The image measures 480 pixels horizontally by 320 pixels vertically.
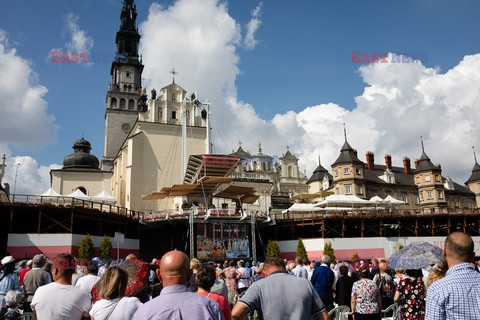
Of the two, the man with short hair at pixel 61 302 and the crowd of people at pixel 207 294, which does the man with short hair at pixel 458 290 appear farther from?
the man with short hair at pixel 61 302

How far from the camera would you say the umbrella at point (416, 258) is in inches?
398

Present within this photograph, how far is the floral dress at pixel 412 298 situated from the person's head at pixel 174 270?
5.29m

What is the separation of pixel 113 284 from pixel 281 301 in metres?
2.00

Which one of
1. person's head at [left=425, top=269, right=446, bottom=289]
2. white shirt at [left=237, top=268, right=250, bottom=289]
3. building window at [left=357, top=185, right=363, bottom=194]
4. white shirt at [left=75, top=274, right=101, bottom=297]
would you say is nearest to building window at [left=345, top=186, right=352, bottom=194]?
building window at [left=357, top=185, right=363, bottom=194]

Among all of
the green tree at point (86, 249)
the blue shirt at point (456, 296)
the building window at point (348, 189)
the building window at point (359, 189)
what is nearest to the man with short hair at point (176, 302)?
the blue shirt at point (456, 296)

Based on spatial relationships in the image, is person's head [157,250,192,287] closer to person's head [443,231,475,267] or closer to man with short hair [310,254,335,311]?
→ person's head [443,231,475,267]

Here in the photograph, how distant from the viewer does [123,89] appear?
3196 inches

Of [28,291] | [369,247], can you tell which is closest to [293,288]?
[28,291]

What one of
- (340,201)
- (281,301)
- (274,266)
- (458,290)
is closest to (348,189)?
(340,201)

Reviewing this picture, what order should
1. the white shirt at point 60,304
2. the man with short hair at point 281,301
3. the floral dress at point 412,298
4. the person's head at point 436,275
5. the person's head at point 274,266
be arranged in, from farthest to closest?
the floral dress at point 412,298 → the person's head at point 436,275 → the person's head at point 274,266 → the white shirt at point 60,304 → the man with short hair at point 281,301

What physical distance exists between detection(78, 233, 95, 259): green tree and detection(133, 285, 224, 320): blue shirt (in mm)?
31333

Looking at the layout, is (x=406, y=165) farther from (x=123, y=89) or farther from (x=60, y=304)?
(x=60, y=304)

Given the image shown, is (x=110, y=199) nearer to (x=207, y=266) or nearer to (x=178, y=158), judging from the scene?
(x=178, y=158)

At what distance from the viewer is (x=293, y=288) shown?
488cm
